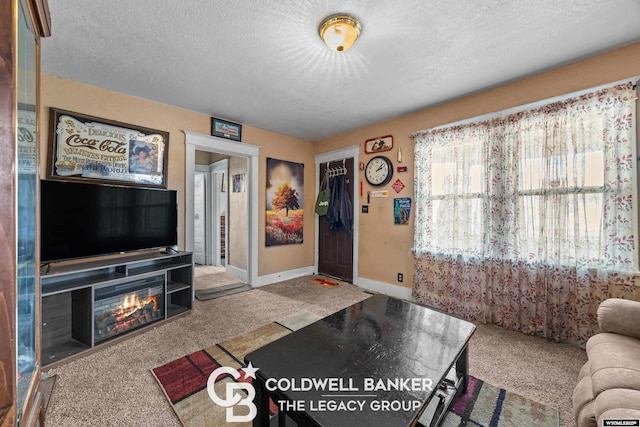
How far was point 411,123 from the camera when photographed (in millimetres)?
3270

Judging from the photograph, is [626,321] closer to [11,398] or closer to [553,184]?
[553,184]

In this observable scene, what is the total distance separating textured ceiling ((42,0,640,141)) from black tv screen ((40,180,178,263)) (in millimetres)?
1095

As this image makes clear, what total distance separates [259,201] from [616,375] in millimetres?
3733

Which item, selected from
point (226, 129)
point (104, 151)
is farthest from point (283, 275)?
point (104, 151)

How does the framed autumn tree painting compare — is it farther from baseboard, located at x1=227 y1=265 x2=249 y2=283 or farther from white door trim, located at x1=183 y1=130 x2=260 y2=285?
baseboard, located at x1=227 y1=265 x2=249 y2=283

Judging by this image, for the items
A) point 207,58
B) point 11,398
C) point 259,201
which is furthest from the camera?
point 259,201

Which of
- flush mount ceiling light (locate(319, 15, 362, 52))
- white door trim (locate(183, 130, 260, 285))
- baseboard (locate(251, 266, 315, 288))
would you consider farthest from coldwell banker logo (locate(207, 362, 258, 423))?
flush mount ceiling light (locate(319, 15, 362, 52))

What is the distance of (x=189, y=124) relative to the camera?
3.18 m

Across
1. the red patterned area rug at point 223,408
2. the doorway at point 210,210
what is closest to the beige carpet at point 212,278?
the doorway at point 210,210

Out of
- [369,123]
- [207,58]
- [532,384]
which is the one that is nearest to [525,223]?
[532,384]

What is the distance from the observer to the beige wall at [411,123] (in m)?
2.02

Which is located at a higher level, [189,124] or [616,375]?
[189,124]

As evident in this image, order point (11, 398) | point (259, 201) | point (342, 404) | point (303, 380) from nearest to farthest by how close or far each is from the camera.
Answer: point (11, 398) < point (342, 404) < point (303, 380) < point (259, 201)

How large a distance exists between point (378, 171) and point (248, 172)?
6.42 ft
